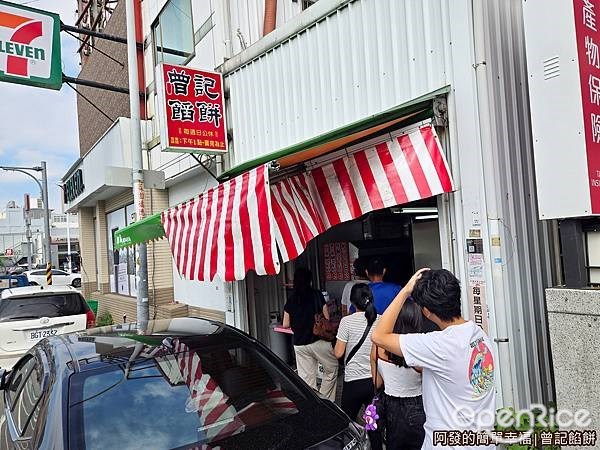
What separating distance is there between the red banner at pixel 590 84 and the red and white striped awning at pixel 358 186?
1.09 m

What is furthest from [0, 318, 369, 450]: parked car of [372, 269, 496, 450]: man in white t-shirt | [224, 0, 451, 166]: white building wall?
[224, 0, 451, 166]: white building wall

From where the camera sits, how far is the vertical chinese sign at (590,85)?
2990 millimetres

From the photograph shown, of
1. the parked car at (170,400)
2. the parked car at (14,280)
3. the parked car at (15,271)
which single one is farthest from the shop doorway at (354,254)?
the parked car at (15,271)

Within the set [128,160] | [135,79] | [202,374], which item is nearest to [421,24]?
[202,374]

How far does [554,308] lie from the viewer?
3160mm

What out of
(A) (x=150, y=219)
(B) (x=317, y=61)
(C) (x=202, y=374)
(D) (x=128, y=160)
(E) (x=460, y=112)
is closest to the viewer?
(C) (x=202, y=374)

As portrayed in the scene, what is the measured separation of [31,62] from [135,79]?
1643 mm

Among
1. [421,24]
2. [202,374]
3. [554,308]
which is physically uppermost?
[421,24]

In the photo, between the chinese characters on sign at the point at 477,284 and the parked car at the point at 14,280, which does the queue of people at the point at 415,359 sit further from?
the parked car at the point at 14,280

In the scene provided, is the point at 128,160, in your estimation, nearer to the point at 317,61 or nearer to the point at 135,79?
the point at 135,79

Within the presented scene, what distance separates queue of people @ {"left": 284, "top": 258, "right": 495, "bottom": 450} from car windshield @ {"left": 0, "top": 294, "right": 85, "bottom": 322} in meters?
5.01

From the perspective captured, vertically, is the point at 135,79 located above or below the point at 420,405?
above

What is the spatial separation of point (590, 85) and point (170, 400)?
3.33 meters

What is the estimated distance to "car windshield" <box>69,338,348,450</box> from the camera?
235cm
